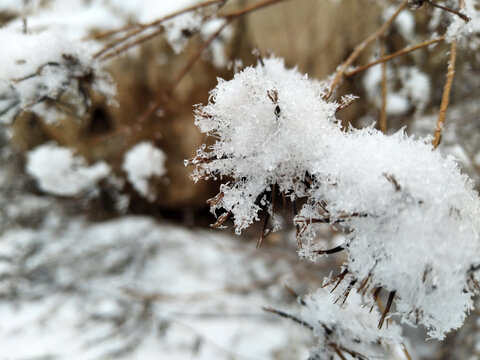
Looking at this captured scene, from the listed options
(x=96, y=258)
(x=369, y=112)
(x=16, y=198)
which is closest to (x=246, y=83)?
(x=369, y=112)

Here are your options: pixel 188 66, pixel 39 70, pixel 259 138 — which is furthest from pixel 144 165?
pixel 259 138

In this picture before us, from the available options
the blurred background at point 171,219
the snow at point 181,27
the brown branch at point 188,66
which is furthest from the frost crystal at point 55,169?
the snow at point 181,27

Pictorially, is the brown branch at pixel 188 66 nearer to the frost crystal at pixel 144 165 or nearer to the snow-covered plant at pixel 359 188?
the frost crystal at pixel 144 165

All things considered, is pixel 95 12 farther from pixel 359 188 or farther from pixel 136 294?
pixel 359 188

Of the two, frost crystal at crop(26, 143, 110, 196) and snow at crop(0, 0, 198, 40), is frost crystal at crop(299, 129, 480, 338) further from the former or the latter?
snow at crop(0, 0, 198, 40)

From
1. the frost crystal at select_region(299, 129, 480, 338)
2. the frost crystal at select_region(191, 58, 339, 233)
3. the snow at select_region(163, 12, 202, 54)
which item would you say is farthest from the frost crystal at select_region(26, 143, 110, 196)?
the frost crystal at select_region(299, 129, 480, 338)

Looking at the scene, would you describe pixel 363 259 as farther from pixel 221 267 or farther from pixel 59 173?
pixel 221 267
